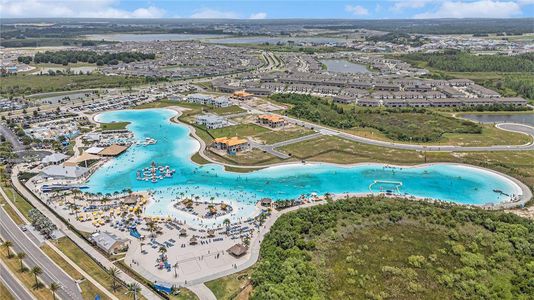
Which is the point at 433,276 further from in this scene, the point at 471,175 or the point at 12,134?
the point at 12,134

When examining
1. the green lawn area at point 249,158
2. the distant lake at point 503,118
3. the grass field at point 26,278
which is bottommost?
the grass field at point 26,278

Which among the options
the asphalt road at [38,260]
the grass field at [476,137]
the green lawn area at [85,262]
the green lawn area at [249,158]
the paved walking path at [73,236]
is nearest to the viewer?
the asphalt road at [38,260]

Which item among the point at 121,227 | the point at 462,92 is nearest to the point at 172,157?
the point at 121,227

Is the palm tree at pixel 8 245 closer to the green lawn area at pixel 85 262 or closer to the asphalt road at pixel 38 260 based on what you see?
the asphalt road at pixel 38 260

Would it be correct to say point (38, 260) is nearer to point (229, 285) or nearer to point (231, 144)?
point (229, 285)

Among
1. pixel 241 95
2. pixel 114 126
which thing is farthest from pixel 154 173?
pixel 241 95

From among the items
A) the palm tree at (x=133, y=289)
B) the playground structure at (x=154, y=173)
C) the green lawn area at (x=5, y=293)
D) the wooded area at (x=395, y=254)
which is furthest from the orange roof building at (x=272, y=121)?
the green lawn area at (x=5, y=293)
